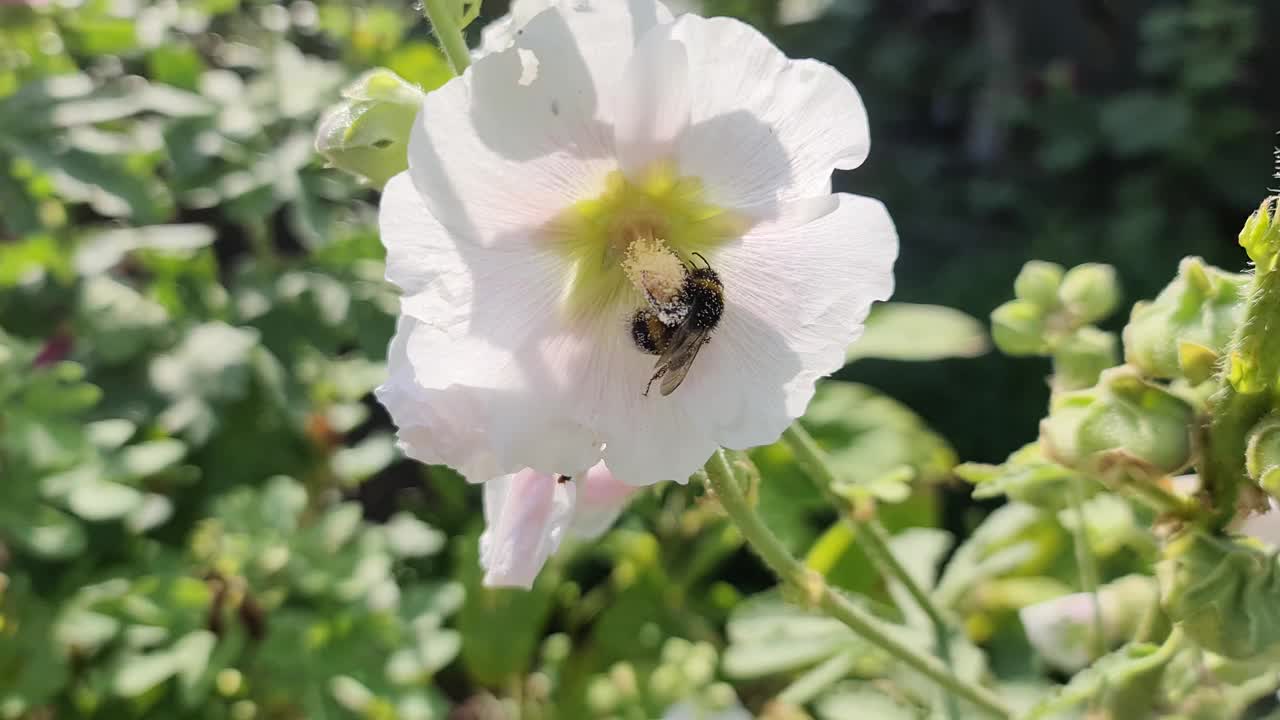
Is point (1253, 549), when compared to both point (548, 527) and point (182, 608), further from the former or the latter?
point (182, 608)

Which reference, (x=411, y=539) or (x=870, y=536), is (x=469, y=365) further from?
(x=411, y=539)

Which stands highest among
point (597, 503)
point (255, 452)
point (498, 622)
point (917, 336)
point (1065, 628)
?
point (597, 503)

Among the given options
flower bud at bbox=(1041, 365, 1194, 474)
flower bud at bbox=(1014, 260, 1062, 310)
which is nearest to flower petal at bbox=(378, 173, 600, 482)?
flower bud at bbox=(1041, 365, 1194, 474)

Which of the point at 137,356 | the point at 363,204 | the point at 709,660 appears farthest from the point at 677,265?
the point at 363,204

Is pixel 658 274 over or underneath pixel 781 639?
over

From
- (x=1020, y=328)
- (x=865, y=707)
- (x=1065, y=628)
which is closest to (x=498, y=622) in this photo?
(x=865, y=707)

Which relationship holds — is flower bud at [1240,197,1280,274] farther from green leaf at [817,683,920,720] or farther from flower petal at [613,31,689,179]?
green leaf at [817,683,920,720]

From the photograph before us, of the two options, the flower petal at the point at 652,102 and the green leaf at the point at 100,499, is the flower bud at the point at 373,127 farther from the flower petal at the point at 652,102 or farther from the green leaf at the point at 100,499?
the green leaf at the point at 100,499
